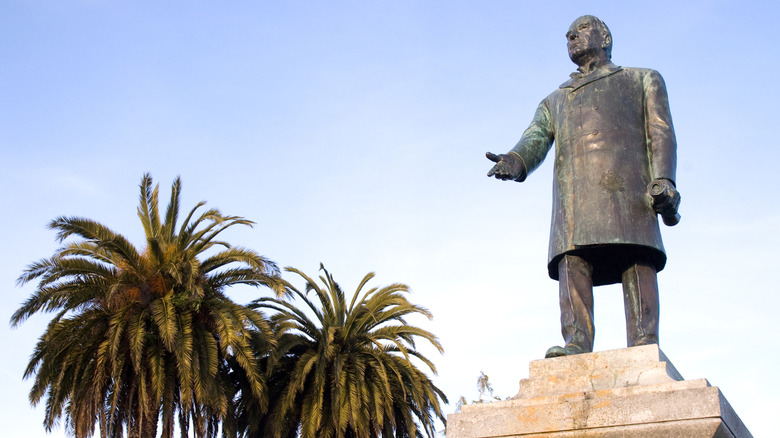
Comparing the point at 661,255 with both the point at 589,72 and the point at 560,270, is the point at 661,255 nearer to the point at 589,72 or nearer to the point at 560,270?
the point at 560,270

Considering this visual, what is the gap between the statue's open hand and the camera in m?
6.43

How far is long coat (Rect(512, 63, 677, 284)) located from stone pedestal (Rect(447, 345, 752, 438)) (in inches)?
35.2

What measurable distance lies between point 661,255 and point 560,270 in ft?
2.17

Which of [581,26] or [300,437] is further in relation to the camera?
[300,437]

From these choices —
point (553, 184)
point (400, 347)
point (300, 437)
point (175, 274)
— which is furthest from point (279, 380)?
point (553, 184)

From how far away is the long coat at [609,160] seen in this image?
6090mm

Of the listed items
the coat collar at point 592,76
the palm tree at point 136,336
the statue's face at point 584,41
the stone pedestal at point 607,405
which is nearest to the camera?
the stone pedestal at point 607,405

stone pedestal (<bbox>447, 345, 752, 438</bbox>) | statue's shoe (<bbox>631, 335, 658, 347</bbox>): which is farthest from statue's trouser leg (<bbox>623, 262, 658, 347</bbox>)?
stone pedestal (<bbox>447, 345, 752, 438</bbox>)

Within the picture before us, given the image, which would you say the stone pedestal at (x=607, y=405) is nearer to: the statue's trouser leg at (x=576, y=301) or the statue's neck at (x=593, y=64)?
the statue's trouser leg at (x=576, y=301)

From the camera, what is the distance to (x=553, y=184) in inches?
261

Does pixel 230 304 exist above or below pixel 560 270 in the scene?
above

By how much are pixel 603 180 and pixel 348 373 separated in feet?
54.1

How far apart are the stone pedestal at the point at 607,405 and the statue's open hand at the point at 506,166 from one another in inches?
56.1

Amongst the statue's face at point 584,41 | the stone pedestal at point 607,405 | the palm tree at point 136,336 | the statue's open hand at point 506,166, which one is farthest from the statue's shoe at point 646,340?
the palm tree at point 136,336
